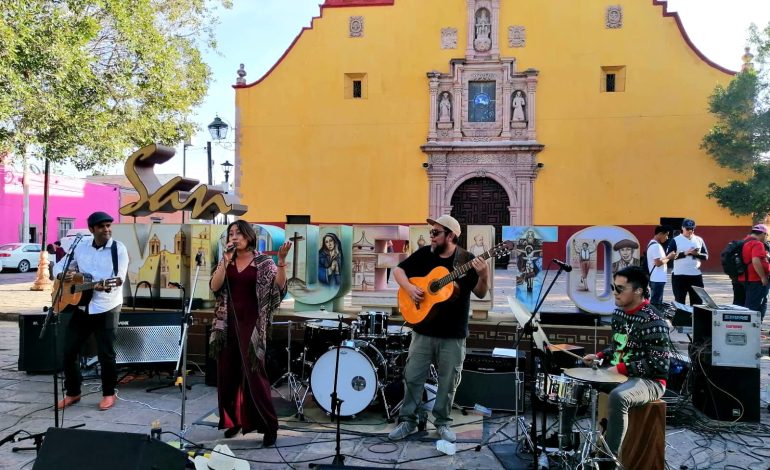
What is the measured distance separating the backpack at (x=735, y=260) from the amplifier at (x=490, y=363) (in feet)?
15.4

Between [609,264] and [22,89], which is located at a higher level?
[22,89]

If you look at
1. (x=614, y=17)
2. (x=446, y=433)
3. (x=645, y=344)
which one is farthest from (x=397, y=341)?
(x=614, y=17)

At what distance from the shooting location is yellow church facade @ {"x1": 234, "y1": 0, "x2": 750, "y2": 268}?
21.8 meters

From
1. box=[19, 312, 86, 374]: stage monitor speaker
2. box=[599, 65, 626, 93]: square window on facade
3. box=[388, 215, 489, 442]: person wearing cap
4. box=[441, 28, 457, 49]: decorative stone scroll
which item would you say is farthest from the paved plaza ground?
box=[441, 28, 457, 49]: decorative stone scroll

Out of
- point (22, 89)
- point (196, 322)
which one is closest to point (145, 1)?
point (22, 89)

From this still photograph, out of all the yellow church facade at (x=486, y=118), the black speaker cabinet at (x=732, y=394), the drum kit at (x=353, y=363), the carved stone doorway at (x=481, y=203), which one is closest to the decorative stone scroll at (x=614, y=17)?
the yellow church facade at (x=486, y=118)

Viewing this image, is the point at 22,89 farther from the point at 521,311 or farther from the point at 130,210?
the point at 521,311

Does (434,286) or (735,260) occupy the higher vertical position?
(735,260)

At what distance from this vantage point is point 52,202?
110 feet

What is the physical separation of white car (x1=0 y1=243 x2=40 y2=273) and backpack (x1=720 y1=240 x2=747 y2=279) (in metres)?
25.9

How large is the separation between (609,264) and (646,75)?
17395 millimetres

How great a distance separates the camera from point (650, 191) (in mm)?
21719

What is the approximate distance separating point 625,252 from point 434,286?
3.28 m

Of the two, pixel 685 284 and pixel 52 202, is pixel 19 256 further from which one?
pixel 685 284
